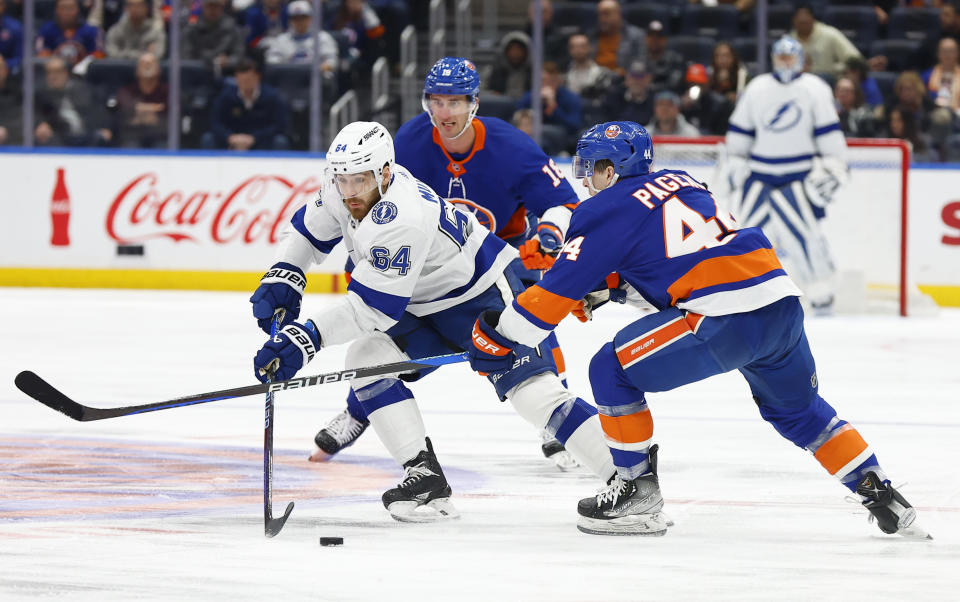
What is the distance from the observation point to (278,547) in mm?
3553

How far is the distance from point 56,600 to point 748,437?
104 inches

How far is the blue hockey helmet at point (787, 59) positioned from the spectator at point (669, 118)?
890 millimetres

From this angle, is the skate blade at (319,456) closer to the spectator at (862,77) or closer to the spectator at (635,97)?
the spectator at (635,97)

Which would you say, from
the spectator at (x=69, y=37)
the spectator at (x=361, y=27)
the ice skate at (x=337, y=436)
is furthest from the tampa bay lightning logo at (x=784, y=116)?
the ice skate at (x=337, y=436)

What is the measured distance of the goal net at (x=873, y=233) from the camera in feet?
28.8

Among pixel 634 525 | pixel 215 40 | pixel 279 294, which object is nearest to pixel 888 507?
pixel 634 525

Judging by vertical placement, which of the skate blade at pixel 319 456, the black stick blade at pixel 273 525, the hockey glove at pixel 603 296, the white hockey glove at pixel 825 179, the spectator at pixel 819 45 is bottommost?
the skate blade at pixel 319 456

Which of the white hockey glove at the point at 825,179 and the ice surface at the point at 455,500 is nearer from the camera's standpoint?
the ice surface at the point at 455,500

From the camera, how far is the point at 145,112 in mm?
9750

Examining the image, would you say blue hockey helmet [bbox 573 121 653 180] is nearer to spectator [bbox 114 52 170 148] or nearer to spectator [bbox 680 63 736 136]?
spectator [bbox 680 63 736 136]

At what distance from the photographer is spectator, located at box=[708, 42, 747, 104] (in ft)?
31.0

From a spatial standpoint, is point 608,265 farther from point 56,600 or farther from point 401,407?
point 56,600

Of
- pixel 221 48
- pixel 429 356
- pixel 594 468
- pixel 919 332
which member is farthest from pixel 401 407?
pixel 221 48

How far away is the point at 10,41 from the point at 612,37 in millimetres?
3823
